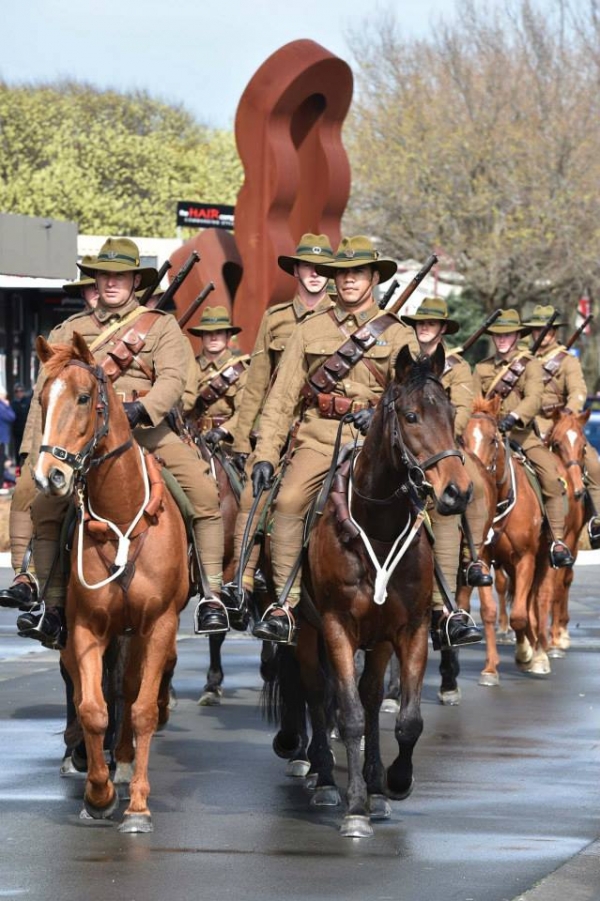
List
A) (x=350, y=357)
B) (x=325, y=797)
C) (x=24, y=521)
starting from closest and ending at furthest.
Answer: (x=325, y=797) → (x=350, y=357) → (x=24, y=521)

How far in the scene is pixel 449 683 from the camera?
1370 cm

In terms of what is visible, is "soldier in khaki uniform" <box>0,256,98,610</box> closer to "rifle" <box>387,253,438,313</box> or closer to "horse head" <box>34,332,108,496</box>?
"horse head" <box>34,332,108,496</box>

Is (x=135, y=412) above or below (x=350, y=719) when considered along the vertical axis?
above

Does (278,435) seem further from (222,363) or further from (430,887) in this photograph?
(222,363)

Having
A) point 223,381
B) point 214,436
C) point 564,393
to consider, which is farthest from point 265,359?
point 564,393

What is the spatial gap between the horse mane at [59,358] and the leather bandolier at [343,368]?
65.5 inches

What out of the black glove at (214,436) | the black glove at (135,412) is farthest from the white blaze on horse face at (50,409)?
the black glove at (214,436)

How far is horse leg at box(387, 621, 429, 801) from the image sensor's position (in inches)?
362

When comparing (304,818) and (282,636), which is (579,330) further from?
(304,818)

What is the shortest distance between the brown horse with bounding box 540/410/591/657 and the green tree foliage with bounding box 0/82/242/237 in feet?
184

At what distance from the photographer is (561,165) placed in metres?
52.4

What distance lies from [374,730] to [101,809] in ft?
4.97

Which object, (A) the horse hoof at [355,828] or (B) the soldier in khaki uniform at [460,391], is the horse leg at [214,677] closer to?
(B) the soldier in khaki uniform at [460,391]

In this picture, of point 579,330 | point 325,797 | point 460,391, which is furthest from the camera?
point 579,330
